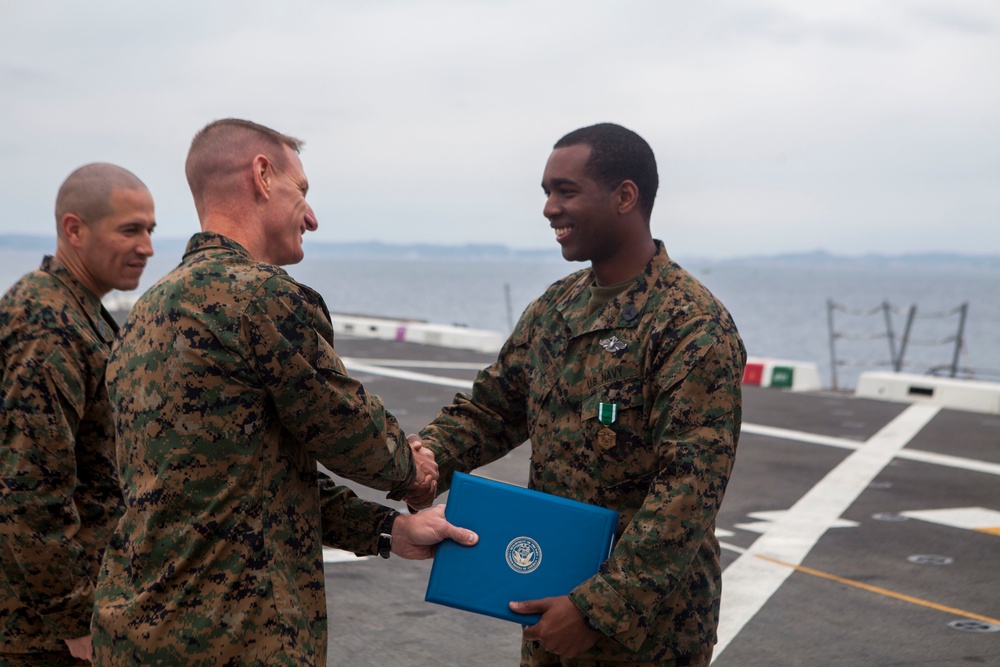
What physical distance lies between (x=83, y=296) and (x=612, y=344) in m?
1.67

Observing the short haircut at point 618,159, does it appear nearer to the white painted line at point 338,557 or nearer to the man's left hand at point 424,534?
the man's left hand at point 424,534

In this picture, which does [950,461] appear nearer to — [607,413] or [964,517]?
[964,517]

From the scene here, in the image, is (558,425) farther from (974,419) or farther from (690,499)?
(974,419)

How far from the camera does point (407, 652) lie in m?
5.54

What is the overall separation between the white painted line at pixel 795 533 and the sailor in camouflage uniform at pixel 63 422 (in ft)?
11.7

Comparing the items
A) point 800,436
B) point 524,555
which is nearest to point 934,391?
point 800,436

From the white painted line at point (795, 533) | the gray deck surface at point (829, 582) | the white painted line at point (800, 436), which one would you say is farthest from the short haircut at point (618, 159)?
the white painted line at point (800, 436)

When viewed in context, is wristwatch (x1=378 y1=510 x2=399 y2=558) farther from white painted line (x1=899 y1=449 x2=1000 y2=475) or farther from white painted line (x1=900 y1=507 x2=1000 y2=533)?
white painted line (x1=899 y1=449 x2=1000 y2=475)

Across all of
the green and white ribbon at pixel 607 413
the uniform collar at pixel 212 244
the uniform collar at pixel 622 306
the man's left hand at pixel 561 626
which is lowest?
the man's left hand at pixel 561 626

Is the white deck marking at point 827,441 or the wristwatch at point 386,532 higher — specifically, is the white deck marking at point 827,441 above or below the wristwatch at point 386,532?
below

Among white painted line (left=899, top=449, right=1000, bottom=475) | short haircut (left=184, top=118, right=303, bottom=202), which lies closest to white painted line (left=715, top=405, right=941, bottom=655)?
white painted line (left=899, top=449, right=1000, bottom=475)

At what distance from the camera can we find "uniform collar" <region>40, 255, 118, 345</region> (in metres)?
3.33

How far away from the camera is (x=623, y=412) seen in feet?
10.1

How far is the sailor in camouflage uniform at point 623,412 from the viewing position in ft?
9.34
